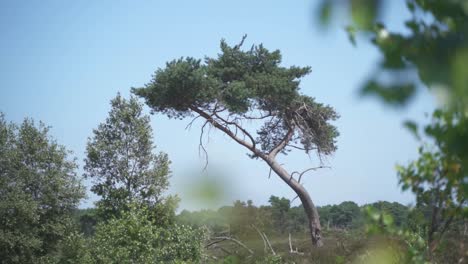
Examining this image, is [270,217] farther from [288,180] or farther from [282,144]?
[288,180]

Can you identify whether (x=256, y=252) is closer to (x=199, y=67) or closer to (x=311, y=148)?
(x=311, y=148)

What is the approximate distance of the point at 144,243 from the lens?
16062 mm

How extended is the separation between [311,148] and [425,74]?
21238 mm

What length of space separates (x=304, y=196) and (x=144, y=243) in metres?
8.08

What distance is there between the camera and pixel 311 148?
22031 mm

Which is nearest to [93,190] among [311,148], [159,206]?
[159,206]

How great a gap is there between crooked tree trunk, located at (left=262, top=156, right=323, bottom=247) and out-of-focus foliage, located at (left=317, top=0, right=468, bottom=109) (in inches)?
776

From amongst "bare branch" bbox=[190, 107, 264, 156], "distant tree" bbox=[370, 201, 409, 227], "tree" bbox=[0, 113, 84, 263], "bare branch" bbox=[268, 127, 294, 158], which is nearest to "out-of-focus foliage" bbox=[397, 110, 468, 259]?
"distant tree" bbox=[370, 201, 409, 227]

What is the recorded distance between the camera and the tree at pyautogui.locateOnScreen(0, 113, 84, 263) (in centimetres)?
2214

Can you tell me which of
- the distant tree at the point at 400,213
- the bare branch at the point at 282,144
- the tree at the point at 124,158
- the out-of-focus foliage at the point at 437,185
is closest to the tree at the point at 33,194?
the tree at the point at 124,158

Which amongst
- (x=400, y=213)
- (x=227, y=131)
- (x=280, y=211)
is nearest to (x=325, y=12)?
(x=400, y=213)

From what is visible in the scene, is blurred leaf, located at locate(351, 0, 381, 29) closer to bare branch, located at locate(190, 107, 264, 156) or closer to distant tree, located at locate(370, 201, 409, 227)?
distant tree, located at locate(370, 201, 409, 227)

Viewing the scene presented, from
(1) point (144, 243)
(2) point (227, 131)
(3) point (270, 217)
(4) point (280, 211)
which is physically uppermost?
(4) point (280, 211)

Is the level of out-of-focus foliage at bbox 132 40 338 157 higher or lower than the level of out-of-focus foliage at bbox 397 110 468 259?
higher
